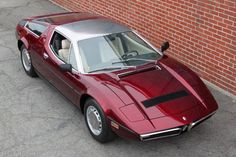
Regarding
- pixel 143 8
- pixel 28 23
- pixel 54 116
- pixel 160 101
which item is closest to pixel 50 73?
pixel 54 116

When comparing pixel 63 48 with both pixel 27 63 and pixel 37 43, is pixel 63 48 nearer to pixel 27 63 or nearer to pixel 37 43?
pixel 37 43

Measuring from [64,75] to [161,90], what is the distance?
5.51 feet

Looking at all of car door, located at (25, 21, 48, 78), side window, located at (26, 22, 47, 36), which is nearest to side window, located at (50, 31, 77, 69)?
car door, located at (25, 21, 48, 78)

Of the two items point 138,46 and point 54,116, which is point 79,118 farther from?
point 138,46

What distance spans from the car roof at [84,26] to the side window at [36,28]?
154mm

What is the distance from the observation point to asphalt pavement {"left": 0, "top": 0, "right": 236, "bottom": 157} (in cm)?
543

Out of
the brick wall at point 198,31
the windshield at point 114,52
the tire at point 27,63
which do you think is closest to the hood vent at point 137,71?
the windshield at point 114,52

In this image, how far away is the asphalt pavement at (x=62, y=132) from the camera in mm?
5426

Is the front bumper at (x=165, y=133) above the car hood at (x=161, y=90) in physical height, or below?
below

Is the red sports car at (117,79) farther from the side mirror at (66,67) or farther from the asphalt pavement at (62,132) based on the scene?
the asphalt pavement at (62,132)

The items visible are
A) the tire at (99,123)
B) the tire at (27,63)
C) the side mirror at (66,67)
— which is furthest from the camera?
the tire at (27,63)

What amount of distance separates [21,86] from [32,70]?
1.34 feet

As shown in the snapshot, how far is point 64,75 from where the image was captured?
20.4 ft

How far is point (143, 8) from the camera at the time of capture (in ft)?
28.0
